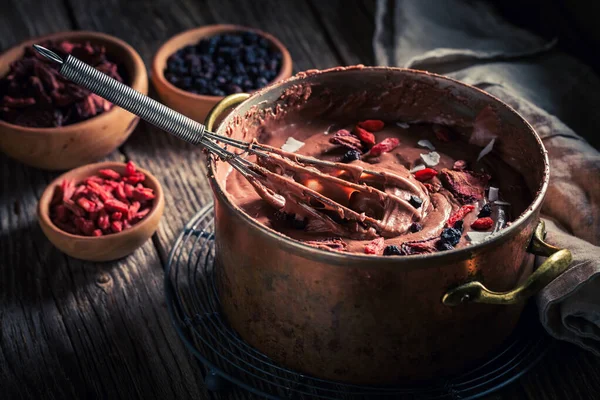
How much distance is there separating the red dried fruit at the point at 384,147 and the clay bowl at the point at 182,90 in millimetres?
693

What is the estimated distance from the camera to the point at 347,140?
219 centimetres

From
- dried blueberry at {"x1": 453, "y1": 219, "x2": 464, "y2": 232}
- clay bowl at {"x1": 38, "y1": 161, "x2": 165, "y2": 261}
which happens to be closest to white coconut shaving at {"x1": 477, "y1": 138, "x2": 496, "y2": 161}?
dried blueberry at {"x1": 453, "y1": 219, "x2": 464, "y2": 232}

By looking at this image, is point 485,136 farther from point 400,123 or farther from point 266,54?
point 266,54

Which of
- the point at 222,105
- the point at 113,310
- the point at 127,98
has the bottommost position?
the point at 113,310

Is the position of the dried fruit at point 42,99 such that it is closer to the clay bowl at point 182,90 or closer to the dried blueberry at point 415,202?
the clay bowl at point 182,90

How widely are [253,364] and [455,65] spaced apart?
1.37 metres

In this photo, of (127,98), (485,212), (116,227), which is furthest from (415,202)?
(116,227)

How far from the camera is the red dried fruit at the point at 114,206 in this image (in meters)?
2.24

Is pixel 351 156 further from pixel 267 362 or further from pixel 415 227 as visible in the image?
pixel 267 362

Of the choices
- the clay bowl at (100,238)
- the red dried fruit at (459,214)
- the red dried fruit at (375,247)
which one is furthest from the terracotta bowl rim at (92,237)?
the red dried fruit at (459,214)

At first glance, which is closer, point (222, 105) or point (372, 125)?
point (222, 105)

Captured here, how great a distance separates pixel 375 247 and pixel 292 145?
532mm

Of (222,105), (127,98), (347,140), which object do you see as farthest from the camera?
(347,140)

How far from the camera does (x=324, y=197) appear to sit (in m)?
1.84
